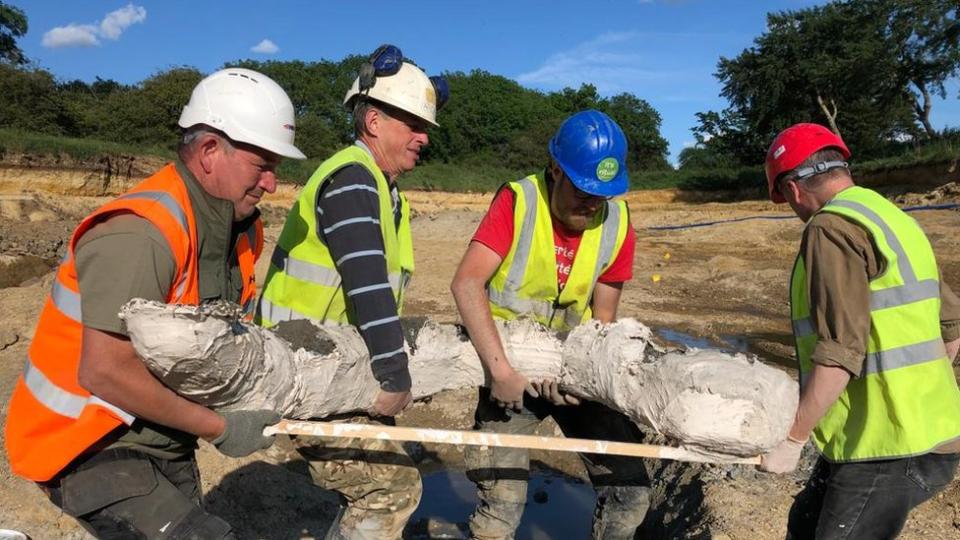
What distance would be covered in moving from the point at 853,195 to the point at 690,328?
25.4ft

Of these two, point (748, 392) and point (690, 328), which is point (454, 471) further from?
point (690, 328)

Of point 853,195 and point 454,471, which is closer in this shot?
point 853,195

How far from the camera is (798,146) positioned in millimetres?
2684

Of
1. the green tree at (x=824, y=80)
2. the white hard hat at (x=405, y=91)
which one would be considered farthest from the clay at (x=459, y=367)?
the green tree at (x=824, y=80)

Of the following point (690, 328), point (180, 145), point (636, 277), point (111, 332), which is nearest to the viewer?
point (111, 332)

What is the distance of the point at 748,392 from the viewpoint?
7.49ft

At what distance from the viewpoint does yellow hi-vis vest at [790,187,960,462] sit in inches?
95.8

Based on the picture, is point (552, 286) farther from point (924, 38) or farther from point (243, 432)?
point (924, 38)

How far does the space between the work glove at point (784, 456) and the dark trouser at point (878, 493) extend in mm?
298

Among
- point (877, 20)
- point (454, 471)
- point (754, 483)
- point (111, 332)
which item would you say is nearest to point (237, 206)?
point (111, 332)

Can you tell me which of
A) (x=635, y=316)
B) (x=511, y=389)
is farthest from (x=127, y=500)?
(x=635, y=316)

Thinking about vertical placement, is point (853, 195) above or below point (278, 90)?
below

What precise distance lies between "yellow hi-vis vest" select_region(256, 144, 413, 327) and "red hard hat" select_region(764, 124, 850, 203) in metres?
1.50

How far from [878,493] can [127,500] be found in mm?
2550
